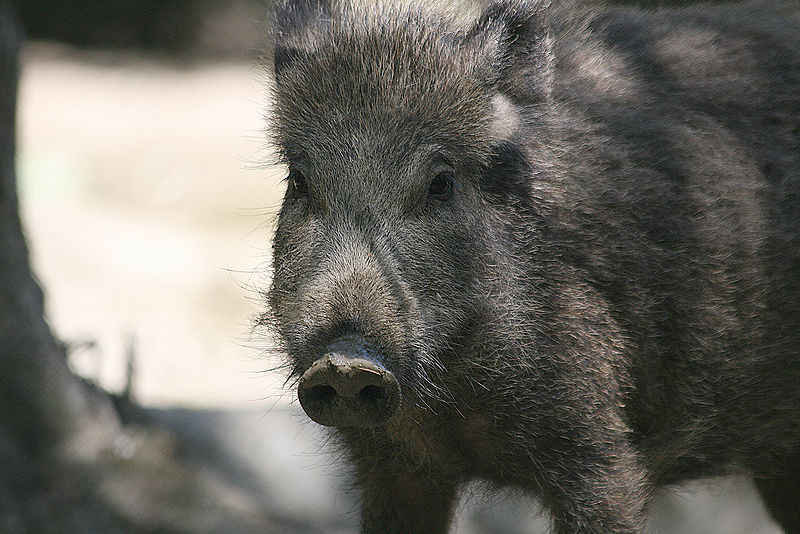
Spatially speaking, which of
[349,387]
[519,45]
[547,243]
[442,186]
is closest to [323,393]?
[349,387]

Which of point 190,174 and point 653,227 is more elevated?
point 653,227

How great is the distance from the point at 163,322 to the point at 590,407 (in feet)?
23.0

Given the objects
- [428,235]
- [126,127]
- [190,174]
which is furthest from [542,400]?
[126,127]

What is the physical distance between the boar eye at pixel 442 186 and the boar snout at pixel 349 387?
24.1 inches

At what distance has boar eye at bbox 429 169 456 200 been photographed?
11.0ft

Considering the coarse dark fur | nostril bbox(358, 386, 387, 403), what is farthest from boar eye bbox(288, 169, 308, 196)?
nostril bbox(358, 386, 387, 403)

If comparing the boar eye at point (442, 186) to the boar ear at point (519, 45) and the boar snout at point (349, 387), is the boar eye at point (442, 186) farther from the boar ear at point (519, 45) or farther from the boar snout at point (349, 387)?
the boar snout at point (349, 387)

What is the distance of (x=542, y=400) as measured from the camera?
3480mm

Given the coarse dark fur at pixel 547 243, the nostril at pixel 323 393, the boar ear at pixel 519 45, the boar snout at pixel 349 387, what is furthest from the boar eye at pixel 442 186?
the nostril at pixel 323 393

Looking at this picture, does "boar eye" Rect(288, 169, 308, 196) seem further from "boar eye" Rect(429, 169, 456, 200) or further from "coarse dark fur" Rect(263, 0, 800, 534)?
"boar eye" Rect(429, 169, 456, 200)

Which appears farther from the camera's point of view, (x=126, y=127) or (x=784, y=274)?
(x=126, y=127)

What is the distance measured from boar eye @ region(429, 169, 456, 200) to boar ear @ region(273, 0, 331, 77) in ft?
2.02

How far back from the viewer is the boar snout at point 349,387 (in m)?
2.87

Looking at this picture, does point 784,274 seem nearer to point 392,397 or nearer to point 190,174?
point 392,397
